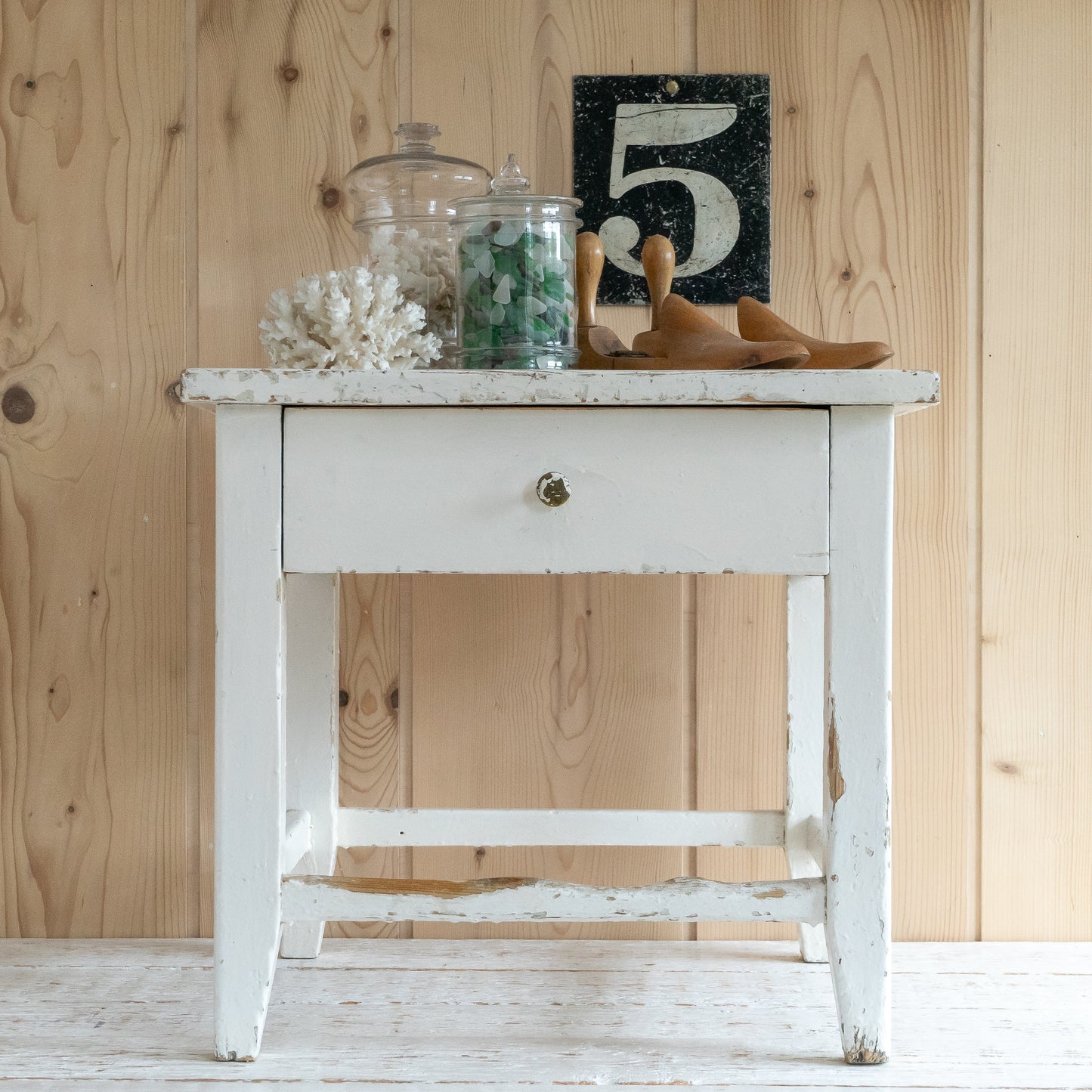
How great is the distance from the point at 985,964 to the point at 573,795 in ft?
1.45

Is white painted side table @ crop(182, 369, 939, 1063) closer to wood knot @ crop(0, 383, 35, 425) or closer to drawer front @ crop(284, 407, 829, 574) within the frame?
drawer front @ crop(284, 407, 829, 574)

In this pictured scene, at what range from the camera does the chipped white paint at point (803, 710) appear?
995mm

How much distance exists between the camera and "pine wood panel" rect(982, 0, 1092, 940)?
108cm

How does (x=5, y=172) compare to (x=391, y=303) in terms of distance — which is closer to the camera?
(x=391, y=303)

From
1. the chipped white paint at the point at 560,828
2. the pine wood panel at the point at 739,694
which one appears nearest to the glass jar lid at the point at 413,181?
the pine wood panel at the point at 739,694

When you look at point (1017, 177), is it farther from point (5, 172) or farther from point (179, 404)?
point (5, 172)

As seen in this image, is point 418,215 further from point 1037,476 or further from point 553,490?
point 1037,476

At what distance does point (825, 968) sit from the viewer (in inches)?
39.4

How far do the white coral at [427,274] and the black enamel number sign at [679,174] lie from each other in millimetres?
239

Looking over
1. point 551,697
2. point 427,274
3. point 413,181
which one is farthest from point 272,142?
point 551,697

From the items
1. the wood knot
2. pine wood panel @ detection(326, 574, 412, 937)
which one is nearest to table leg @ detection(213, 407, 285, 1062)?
pine wood panel @ detection(326, 574, 412, 937)

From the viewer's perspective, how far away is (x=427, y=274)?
88cm

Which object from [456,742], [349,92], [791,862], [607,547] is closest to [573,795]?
[456,742]

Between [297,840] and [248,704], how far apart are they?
230 mm
